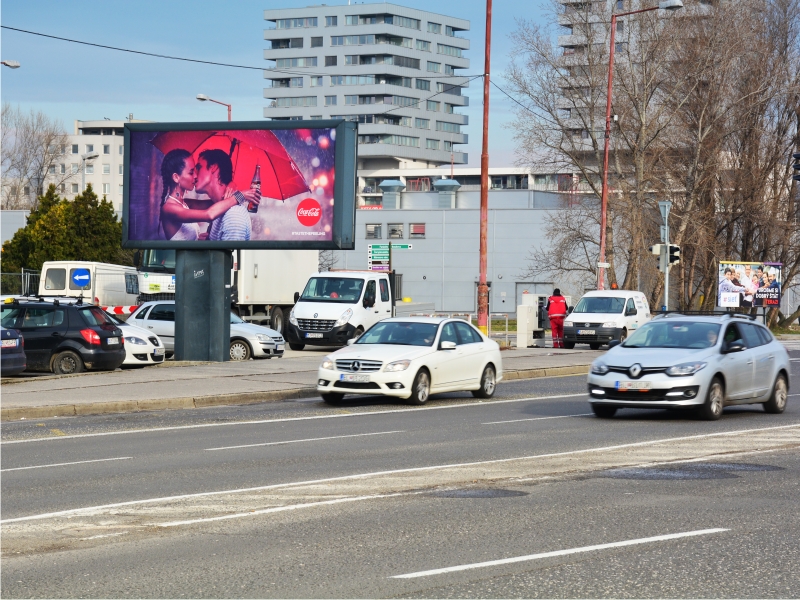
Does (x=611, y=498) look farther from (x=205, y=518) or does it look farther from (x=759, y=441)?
(x=759, y=441)

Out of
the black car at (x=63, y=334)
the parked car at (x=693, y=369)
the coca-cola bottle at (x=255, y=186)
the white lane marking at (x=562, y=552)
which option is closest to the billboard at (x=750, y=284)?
the coca-cola bottle at (x=255, y=186)

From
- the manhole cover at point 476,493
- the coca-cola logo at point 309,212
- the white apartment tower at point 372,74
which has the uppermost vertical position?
the white apartment tower at point 372,74

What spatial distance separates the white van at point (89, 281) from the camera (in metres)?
41.2

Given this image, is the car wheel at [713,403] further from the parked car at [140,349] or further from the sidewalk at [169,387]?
the parked car at [140,349]

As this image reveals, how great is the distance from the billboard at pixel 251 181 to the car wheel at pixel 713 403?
11436 mm

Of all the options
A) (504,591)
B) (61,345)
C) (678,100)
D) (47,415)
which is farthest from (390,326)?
(678,100)

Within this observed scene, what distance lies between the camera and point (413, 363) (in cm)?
1911

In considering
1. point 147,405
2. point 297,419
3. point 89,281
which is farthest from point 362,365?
point 89,281

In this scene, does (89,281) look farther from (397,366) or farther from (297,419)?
(297,419)

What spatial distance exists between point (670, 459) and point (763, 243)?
150 feet

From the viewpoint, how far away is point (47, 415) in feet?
59.5

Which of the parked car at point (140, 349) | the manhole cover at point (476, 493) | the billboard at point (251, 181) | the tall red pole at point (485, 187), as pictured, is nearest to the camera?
the manhole cover at point (476, 493)

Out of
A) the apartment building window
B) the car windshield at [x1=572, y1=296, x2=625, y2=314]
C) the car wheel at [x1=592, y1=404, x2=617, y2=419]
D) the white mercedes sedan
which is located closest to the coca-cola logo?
the white mercedes sedan

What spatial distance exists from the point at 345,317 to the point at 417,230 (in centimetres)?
4892
